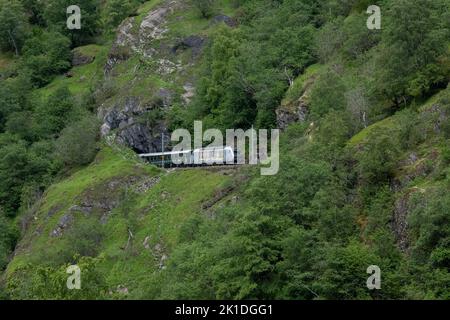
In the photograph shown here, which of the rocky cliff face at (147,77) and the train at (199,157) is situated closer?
the train at (199,157)

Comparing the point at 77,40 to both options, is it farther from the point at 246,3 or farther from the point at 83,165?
the point at 83,165

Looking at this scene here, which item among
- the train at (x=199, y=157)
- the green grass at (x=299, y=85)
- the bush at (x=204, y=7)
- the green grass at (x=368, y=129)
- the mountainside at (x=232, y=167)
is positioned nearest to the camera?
the mountainside at (x=232, y=167)

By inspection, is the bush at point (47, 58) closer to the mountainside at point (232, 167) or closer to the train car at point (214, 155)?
the mountainside at point (232, 167)

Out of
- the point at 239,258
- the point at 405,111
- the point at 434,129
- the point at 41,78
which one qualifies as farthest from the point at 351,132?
the point at 41,78

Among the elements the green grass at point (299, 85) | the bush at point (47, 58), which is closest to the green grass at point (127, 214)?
the green grass at point (299, 85)

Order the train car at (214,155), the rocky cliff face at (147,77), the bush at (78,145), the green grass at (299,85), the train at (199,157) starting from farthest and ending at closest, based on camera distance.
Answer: the rocky cliff face at (147,77) → the bush at (78,145) → the green grass at (299,85) → the train at (199,157) → the train car at (214,155)

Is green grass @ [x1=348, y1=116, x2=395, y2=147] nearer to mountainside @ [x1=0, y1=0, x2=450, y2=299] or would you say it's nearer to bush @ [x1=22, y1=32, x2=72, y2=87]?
mountainside @ [x1=0, y1=0, x2=450, y2=299]
